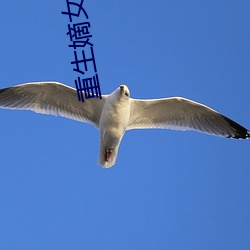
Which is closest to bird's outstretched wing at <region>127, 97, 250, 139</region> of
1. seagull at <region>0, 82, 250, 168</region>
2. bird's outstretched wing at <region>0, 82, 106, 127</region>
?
seagull at <region>0, 82, 250, 168</region>

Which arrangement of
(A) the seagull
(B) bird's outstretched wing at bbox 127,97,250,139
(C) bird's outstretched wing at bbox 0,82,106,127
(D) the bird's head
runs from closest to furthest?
(D) the bird's head < (A) the seagull < (C) bird's outstretched wing at bbox 0,82,106,127 < (B) bird's outstretched wing at bbox 127,97,250,139

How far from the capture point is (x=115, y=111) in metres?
5.37

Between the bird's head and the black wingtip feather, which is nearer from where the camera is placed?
the bird's head

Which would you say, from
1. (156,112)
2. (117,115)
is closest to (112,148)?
(117,115)

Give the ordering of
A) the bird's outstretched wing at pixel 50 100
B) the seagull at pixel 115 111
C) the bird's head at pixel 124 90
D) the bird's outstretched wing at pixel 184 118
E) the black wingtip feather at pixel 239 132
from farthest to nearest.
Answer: the black wingtip feather at pixel 239 132
the bird's outstretched wing at pixel 184 118
the bird's outstretched wing at pixel 50 100
the seagull at pixel 115 111
the bird's head at pixel 124 90

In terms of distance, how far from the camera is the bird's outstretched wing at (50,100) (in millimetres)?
5707

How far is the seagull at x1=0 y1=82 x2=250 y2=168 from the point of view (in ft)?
18.0

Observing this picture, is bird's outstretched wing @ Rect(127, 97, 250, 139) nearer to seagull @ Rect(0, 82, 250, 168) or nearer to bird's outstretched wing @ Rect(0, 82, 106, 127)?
seagull @ Rect(0, 82, 250, 168)

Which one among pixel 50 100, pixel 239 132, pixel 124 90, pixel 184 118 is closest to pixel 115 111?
pixel 124 90

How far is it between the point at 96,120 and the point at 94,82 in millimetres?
966

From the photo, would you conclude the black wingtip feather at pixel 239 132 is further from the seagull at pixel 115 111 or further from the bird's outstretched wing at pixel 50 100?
the bird's outstretched wing at pixel 50 100

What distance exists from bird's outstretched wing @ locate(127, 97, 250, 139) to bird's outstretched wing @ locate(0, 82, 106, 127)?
56 centimetres

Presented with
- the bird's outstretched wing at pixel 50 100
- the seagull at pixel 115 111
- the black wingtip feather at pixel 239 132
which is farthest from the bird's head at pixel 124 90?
the black wingtip feather at pixel 239 132

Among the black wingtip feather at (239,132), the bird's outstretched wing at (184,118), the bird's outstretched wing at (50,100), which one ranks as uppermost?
the bird's outstretched wing at (50,100)
